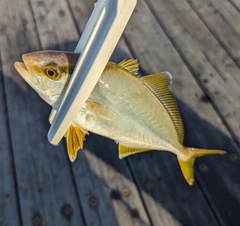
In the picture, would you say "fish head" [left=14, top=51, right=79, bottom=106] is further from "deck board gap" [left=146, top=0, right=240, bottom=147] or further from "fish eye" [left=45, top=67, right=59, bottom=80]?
"deck board gap" [left=146, top=0, right=240, bottom=147]

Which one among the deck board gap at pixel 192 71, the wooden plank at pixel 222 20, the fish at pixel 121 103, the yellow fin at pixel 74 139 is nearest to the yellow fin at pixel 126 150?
the fish at pixel 121 103

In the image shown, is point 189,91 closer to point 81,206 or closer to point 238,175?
point 238,175

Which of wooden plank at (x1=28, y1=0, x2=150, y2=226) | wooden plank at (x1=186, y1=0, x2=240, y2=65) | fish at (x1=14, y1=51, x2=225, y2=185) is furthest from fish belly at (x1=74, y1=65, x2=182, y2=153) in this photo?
wooden plank at (x1=186, y1=0, x2=240, y2=65)

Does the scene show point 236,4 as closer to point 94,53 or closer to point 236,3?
point 236,3

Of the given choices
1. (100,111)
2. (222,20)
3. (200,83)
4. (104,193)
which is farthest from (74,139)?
Answer: (222,20)

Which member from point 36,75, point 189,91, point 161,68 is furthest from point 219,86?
point 36,75

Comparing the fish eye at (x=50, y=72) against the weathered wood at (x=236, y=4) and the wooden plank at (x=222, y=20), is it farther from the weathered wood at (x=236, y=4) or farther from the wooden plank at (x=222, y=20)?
the weathered wood at (x=236, y=4)

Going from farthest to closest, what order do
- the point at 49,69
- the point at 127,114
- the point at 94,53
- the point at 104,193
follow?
the point at 104,193 → the point at 127,114 → the point at 49,69 → the point at 94,53
